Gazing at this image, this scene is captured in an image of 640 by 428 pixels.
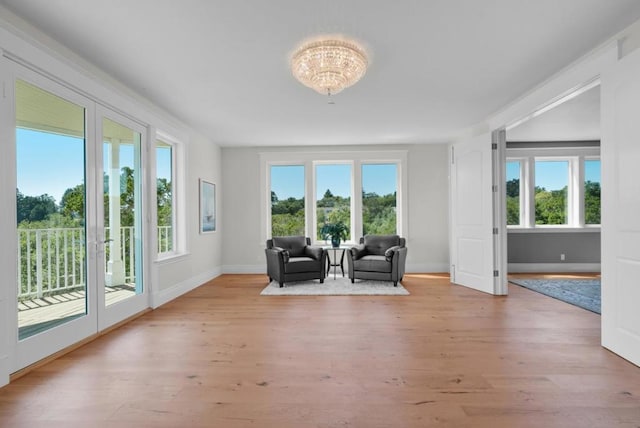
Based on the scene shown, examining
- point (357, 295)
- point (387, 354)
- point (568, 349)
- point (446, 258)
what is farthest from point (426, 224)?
point (387, 354)

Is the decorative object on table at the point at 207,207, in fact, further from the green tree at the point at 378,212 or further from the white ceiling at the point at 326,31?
the green tree at the point at 378,212

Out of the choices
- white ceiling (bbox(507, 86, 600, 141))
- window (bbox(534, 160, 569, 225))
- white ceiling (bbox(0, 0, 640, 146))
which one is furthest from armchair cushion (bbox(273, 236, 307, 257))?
window (bbox(534, 160, 569, 225))

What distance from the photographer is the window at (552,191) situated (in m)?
6.43

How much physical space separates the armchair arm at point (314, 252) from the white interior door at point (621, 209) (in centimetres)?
371

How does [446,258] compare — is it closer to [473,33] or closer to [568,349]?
[568,349]

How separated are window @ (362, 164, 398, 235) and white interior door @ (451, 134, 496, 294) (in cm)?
132

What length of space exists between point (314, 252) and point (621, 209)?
4039mm

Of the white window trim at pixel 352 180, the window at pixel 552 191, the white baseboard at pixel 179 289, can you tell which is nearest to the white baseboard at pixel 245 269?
the white baseboard at pixel 179 289

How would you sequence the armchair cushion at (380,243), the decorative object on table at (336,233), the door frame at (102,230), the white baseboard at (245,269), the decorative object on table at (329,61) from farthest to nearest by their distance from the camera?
the white baseboard at (245,269) → the decorative object on table at (336,233) → the armchair cushion at (380,243) → the door frame at (102,230) → the decorative object on table at (329,61)

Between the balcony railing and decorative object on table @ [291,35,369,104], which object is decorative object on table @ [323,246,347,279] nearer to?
decorative object on table @ [291,35,369,104]

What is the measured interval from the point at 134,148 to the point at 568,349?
4917 millimetres

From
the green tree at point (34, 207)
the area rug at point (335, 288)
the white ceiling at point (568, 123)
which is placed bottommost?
the area rug at point (335, 288)

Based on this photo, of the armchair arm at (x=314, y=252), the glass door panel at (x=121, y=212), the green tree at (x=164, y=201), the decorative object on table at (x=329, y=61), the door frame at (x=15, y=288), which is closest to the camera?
the door frame at (x=15, y=288)

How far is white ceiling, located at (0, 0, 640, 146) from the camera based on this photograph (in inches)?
87.6
